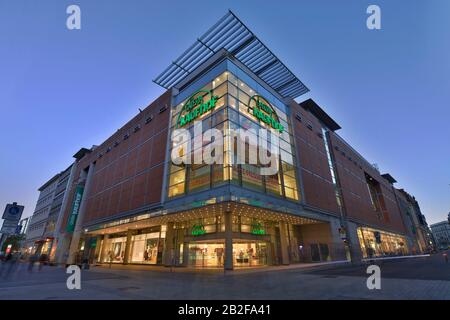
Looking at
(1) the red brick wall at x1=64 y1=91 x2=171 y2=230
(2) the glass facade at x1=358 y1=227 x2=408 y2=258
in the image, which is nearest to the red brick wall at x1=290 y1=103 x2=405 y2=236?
(2) the glass facade at x1=358 y1=227 x2=408 y2=258

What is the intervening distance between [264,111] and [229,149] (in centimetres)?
960

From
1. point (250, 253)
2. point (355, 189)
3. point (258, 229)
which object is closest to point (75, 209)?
point (250, 253)

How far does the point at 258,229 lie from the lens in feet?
88.0

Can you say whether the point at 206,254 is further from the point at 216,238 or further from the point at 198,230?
the point at 216,238

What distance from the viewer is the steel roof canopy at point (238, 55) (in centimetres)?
2778

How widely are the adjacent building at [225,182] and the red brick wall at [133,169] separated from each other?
8.5 inches

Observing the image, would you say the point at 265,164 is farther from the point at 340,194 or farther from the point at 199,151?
the point at 340,194

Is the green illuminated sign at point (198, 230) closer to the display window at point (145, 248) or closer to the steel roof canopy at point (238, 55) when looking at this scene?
the display window at point (145, 248)

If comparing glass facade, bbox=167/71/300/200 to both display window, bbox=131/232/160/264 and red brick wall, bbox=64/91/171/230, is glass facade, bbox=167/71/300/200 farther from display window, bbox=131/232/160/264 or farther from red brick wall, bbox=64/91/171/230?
display window, bbox=131/232/160/264

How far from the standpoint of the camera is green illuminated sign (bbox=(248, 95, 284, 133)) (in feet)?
92.2

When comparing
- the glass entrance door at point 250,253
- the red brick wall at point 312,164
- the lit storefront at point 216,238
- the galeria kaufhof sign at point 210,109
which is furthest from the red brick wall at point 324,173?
the glass entrance door at point 250,253

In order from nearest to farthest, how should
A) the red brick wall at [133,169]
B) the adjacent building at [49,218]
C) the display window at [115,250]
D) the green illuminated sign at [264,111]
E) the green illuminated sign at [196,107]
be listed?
the green illuminated sign at [196,107], the green illuminated sign at [264,111], the red brick wall at [133,169], the display window at [115,250], the adjacent building at [49,218]

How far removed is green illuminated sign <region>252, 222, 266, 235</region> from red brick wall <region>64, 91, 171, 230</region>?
38.7 ft
